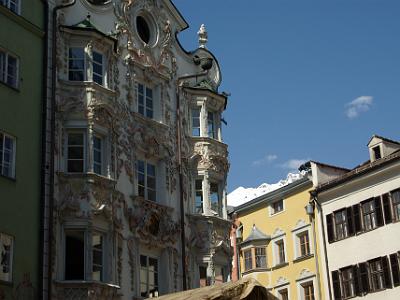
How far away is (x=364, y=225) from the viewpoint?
42.2m

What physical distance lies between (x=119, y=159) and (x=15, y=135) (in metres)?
4.80

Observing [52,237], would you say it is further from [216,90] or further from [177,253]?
[216,90]

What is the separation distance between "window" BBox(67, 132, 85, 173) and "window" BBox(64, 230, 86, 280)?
221cm

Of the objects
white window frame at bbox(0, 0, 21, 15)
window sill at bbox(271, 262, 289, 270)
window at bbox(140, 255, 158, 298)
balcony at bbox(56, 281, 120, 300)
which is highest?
white window frame at bbox(0, 0, 21, 15)

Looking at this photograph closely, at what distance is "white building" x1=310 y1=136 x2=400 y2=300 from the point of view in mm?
40500

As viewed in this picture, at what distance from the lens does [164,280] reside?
1192 inches

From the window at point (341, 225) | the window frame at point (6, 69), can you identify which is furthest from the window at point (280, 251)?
the window frame at point (6, 69)

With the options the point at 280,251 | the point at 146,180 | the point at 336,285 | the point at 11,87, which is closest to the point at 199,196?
the point at 146,180

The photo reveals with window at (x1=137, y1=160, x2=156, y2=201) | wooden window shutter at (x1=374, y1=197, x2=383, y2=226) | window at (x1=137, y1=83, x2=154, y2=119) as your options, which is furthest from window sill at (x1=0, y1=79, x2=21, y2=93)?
wooden window shutter at (x1=374, y1=197, x2=383, y2=226)

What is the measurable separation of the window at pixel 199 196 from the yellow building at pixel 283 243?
14.3 metres

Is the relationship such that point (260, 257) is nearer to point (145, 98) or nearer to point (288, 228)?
point (288, 228)

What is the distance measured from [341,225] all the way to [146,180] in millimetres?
16555

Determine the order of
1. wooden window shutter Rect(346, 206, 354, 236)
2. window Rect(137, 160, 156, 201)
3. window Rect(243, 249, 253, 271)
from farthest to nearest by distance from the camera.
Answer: window Rect(243, 249, 253, 271) < wooden window shutter Rect(346, 206, 354, 236) < window Rect(137, 160, 156, 201)

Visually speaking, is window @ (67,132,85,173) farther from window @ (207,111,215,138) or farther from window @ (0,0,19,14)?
window @ (207,111,215,138)
